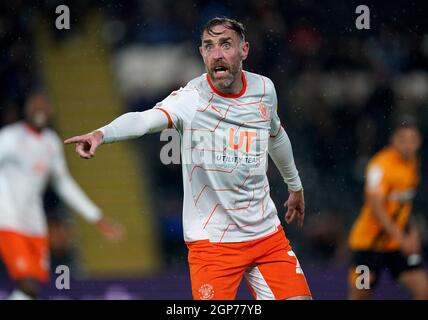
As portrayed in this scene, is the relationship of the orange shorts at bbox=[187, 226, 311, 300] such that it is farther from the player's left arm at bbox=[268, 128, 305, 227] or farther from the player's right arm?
the player's right arm

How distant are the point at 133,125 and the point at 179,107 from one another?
352 mm

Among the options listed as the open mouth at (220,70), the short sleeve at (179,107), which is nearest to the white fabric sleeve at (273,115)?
the open mouth at (220,70)

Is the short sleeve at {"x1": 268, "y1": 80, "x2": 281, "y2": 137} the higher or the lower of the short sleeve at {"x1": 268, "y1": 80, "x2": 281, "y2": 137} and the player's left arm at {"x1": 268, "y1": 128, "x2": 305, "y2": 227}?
the higher

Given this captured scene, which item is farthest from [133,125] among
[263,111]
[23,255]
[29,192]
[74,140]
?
[29,192]

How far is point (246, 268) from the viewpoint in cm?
568

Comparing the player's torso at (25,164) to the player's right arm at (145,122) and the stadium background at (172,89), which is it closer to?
the stadium background at (172,89)

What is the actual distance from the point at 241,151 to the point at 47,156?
398 cm

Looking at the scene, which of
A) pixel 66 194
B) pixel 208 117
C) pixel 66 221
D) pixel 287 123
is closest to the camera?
pixel 208 117

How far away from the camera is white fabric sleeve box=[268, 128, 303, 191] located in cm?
596

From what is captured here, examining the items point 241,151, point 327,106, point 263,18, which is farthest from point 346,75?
point 241,151

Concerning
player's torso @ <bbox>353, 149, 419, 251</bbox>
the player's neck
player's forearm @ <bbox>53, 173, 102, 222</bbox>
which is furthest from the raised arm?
player's forearm @ <bbox>53, 173, 102, 222</bbox>

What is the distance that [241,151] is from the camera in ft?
18.3

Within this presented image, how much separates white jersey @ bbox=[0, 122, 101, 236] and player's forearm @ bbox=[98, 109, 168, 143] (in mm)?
3765

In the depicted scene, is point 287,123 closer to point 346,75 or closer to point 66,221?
point 346,75
